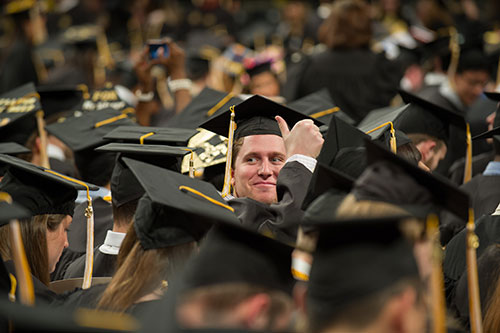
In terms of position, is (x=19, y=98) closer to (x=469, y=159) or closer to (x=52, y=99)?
(x=52, y=99)

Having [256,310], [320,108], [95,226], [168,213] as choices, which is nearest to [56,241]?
[95,226]

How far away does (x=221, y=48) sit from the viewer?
9484 millimetres

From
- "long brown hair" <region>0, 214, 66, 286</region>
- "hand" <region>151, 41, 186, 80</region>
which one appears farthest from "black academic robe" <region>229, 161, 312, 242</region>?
"hand" <region>151, 41, 186, 80</region>

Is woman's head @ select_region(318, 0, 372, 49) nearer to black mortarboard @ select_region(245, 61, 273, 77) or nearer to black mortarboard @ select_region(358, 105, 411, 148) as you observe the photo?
black mortarboard @ select_region(245, 61, 273, 77)

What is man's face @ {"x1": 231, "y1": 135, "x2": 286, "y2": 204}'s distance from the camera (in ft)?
11.6

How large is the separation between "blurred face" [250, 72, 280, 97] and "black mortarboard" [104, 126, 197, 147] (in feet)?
9.32

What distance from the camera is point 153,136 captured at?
3.47m

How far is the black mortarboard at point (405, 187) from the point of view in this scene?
2.16 metres

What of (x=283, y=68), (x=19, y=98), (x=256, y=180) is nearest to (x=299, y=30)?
(x=283, y=68)

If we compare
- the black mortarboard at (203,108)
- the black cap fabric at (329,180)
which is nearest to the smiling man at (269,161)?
the black cap fabric at (329,180)

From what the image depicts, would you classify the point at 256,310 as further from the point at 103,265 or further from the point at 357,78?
the point at 357,78

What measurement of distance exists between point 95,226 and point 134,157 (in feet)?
2.08

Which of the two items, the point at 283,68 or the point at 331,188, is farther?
the point at 283,68

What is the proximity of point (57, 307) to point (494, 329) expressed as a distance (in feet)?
5.26
